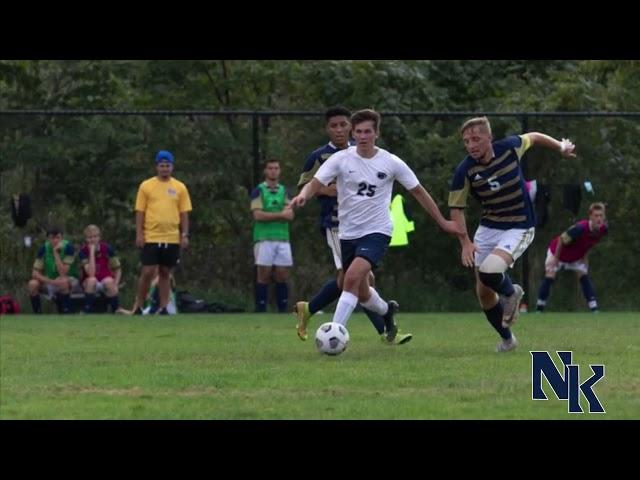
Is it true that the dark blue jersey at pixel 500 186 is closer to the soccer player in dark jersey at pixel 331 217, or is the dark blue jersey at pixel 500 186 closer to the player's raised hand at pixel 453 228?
the player's raised hand at pixel 453 228

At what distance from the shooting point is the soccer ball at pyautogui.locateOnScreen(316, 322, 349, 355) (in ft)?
38.4

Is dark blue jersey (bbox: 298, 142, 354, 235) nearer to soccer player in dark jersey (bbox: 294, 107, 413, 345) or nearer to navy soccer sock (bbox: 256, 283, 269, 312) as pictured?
soccer player in dark jersey (bbox: 294, 107, 413, 345)

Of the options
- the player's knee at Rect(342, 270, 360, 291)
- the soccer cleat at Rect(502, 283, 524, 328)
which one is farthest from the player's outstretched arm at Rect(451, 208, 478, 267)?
the player's knee at Rect(342, 270, 360, 291)

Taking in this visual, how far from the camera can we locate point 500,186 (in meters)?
12.4

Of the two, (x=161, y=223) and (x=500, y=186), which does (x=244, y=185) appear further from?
(x=500, y=186)

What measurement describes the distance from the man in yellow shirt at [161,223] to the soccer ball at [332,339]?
7992 millimetres

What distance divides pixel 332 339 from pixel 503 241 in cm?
177

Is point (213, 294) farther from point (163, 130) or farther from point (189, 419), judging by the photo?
point (189, 419)

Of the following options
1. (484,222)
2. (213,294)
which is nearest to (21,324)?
(213,294)

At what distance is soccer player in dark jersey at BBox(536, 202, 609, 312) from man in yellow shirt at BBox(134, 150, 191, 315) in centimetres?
494

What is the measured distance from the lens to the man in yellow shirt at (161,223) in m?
19.7

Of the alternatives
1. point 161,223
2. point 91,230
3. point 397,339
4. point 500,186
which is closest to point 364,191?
point 500,186

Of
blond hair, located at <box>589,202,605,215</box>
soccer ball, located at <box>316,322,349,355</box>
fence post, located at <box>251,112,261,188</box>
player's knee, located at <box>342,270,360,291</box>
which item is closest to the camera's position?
soccer ball, located at <box>316,322,349,355</box>
